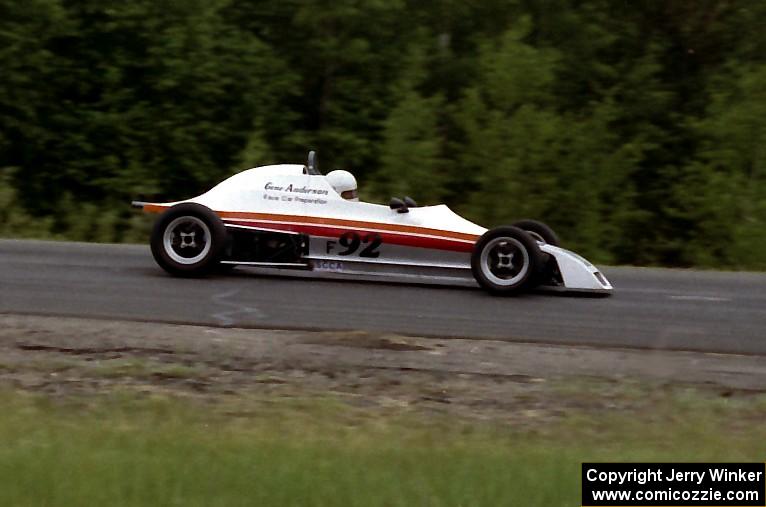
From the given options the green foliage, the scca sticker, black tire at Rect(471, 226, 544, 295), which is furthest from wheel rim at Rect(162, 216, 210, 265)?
the green foliage

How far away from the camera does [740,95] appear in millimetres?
25297

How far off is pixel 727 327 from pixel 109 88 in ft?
59.3

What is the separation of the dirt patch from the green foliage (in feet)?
41.3

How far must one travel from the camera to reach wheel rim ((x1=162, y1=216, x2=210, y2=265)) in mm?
12086

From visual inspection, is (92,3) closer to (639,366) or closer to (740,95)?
(740,95)

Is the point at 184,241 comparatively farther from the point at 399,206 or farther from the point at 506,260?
the point at 506,260

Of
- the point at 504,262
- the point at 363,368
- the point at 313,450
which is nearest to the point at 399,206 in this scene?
the point at 504,262

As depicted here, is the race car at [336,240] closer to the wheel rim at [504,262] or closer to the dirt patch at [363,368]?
the wheel rim at [504,262]

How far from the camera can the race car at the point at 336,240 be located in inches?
461

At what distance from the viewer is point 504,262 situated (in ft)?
38.1

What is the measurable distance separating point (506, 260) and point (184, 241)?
3.11 metres

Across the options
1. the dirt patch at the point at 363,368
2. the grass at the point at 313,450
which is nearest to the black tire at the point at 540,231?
the dirt patch at the point at 363,368

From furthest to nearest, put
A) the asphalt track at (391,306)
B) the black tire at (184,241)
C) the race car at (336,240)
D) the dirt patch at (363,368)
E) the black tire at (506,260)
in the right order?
1. the black tire at (184,241)
2. the race car at (336,240)
3. the black tire at (506,260)
4. the asphalt track at (391,306)
5. the dirt patch at (363,368)

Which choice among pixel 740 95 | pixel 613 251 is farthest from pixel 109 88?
pixel 740 95
